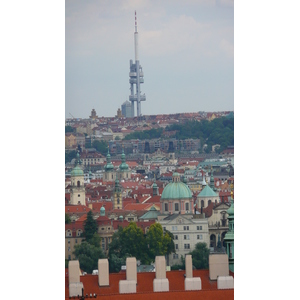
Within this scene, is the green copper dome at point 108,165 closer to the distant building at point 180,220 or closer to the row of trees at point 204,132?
the row of trees at point 204,132

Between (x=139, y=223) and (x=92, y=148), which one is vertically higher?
(x=92, y=148)

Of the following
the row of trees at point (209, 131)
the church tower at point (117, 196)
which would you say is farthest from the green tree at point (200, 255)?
the church tower at point (117, 196)

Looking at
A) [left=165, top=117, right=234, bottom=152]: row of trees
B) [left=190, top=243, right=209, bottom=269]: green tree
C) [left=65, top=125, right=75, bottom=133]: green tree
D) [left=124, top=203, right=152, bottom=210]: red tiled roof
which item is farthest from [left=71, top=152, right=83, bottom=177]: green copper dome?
[left=190, top=243, right=209, bottom=269]: green tree

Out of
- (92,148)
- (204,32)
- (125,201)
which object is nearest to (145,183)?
(125,201)

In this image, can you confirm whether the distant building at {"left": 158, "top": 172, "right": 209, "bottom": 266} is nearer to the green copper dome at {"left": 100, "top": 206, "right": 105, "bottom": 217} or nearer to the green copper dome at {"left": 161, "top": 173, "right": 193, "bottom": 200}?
the green copper dome at {"left": 161, "top": 173, "right": 193, "bottom": 200}

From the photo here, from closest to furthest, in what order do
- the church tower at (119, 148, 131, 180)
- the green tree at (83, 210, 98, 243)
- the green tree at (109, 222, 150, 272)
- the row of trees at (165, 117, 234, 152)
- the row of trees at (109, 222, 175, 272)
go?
the green tree at (109, 222, 150, 272), the row of trees at (109, 222, 175, 272), the row of trees at (165, 117, 234, 152), the green tree at (83, 210, 98, 243), the church tower at (119, 148, 131, 180)
